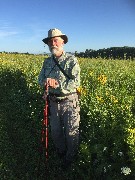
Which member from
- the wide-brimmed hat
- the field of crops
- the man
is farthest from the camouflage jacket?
the field of crops

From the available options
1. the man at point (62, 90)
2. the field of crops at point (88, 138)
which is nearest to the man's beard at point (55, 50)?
the man at point (62, 90)

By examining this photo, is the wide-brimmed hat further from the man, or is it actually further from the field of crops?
the field of crops

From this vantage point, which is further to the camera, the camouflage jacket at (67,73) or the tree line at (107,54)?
the tree line at (107,54)

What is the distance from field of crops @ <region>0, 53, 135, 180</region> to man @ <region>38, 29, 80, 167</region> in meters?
0.36

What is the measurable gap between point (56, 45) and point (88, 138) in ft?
6.71

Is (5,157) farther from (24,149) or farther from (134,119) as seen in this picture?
(134,119)

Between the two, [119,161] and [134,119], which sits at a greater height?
[134,119]

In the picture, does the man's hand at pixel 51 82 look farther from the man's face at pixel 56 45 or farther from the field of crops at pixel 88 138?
the field of crops at pixel 88 138

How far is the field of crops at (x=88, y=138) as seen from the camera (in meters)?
7.19

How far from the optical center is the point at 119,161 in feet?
23.5

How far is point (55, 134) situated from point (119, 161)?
1643mm

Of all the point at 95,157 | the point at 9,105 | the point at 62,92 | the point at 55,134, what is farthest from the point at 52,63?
the point at 9,105


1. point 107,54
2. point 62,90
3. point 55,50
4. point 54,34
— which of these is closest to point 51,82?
point 62,90

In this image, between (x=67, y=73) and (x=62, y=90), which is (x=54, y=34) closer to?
(x=67, y=73)
